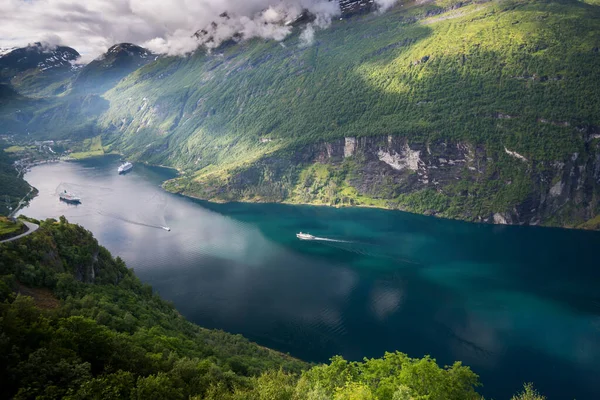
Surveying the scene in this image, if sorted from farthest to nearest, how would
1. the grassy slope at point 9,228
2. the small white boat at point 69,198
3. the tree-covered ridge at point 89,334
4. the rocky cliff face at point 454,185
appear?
the small white boat at point 69,198 < the rocky cliff face at point 454,185 < the grassy slope at point 9,228 < the tree-covered ridge at point 89,334

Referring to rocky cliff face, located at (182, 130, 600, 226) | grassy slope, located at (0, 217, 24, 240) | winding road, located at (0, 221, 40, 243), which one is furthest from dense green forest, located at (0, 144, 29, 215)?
grassy slope, located at (0, 217, 24, 240)

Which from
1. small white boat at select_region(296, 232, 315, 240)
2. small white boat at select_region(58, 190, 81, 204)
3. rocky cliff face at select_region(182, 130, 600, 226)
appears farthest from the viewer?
→ small white boat at select_region(58, 190, 81, 204)

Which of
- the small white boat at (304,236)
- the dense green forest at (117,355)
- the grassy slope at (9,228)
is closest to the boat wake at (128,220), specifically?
the small white boat at (304,236)

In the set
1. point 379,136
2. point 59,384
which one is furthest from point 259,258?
point 379,136

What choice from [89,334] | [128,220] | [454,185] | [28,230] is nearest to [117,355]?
[89,334]

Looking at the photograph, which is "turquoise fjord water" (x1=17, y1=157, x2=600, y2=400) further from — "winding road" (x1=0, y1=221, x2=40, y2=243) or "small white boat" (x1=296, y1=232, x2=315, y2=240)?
"winding road" (x1=0, y1=221, x2=40, y2=243)

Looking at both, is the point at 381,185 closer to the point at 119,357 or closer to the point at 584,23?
the point at 584,23

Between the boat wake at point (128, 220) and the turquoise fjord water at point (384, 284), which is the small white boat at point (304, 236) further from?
the boat wake at point (128, 220)
